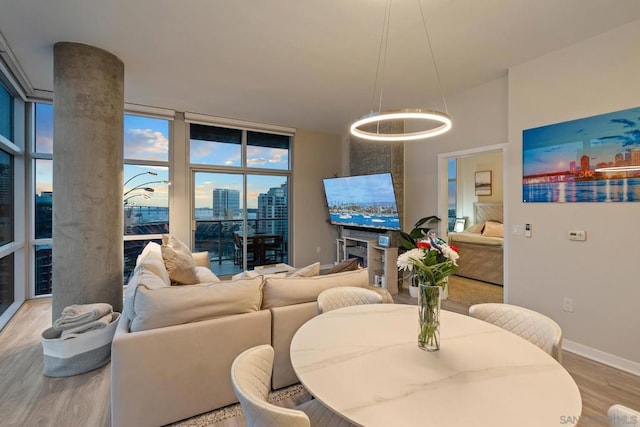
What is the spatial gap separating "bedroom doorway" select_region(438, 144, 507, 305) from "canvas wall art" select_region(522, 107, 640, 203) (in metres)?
0.39

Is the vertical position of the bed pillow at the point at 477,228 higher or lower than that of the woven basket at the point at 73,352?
higher

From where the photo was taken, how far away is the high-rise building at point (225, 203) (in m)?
5.32

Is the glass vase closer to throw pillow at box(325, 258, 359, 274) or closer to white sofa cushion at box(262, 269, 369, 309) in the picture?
white sofa cushion at box(262, 269, 369, 309)

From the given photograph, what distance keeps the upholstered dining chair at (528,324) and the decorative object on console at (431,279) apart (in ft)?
2.14

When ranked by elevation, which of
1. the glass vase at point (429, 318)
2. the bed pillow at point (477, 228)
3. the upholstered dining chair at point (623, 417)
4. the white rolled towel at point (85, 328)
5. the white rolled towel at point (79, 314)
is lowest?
the white rolled towel at point (85, 328)

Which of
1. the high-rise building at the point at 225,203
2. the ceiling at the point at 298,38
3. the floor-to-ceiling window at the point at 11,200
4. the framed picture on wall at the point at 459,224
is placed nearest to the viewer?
the ceiling at the point at 298,38

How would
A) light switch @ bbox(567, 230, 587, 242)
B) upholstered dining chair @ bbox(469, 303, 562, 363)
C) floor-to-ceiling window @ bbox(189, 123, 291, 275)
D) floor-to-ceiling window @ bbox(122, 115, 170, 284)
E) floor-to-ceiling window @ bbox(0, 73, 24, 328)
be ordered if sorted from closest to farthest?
1. upholstered dining chair @ bbox(469, 303, 562, 363)
2. light switch @ bbox(567, 230, 587, 242)
3. floor-to-ceiling window @ bbox(0, 73, 24, 328)
4. floor-to-ceiling window @ bbox(122, 115, 170, 284)
5. floor-to-ceiling window @ bbox(189, 123, 291, 275)

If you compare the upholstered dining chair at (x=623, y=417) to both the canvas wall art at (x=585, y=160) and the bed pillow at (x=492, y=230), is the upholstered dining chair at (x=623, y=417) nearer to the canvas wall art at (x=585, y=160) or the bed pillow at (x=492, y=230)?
the canvas wall art at (x=585, y=160)

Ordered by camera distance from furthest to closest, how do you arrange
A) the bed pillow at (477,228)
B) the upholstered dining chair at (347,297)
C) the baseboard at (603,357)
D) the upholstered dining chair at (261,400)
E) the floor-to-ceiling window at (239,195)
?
the bed pillow at (477,228), the floor-to-ceiling window at (239,195), the baseboard at (603,357), the upholstered dining chair at (347,297), the upholstered dining chair at (261,400)

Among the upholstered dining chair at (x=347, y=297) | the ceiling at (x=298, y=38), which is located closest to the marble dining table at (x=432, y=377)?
the upholstered dining chair at (x=347, y=297)

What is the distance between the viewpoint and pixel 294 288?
2205 mm

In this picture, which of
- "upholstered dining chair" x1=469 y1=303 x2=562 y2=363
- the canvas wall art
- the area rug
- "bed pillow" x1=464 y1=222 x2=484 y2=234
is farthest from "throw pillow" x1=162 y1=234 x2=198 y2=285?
"bed pillow" x1=464 y1=222 x2=484 y2=234

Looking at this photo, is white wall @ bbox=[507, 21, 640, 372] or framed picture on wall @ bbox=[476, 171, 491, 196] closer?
white wall @ bbox=[507, 21, 640, 372]

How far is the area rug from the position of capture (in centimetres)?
Result: 186
